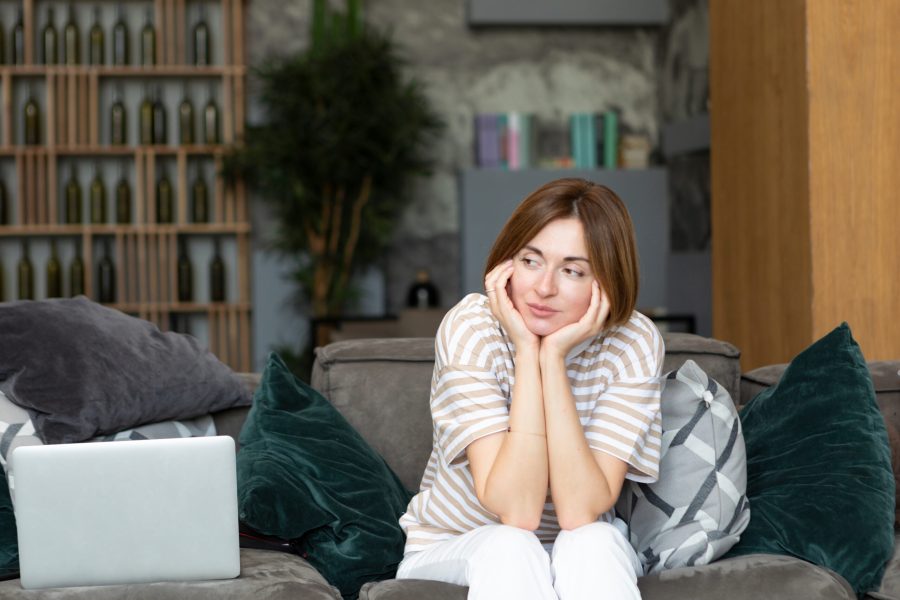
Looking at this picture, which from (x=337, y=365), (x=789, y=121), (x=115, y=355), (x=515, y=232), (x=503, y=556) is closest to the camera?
(x=503, y=556)

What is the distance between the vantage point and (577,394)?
1908 millimetres

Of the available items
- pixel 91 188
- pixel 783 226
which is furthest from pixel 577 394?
pixel 91 188

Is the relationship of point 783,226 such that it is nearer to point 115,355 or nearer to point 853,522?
point 853,522

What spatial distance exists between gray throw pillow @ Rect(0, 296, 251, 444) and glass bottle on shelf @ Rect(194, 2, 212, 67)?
4.27 metres

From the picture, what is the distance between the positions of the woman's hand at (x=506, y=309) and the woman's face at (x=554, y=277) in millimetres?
20

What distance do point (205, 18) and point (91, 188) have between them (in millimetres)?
1175

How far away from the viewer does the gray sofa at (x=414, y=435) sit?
69.1 inches

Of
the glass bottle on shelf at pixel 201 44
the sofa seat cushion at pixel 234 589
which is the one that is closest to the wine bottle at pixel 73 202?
the glass bottle on shelf at pixel 201 44

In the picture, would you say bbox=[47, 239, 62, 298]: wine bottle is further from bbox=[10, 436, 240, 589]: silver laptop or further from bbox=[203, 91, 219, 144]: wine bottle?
bbox=[10, 436, 240, 589]: silver laptop

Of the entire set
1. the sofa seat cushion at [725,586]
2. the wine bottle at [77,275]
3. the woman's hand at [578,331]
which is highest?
the wine bottle at [77,275]

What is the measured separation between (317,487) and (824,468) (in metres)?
0.92

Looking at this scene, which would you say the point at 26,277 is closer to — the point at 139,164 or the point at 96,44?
the point at 139,164

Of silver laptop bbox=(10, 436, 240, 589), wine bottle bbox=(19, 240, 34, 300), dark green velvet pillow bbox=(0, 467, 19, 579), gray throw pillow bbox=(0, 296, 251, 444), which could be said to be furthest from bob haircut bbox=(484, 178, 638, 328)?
wine bottle bbox=(19, 240, 34, 300)

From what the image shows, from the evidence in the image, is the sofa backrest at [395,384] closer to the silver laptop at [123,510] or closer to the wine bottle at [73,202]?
the silver laptop at [123,510]
